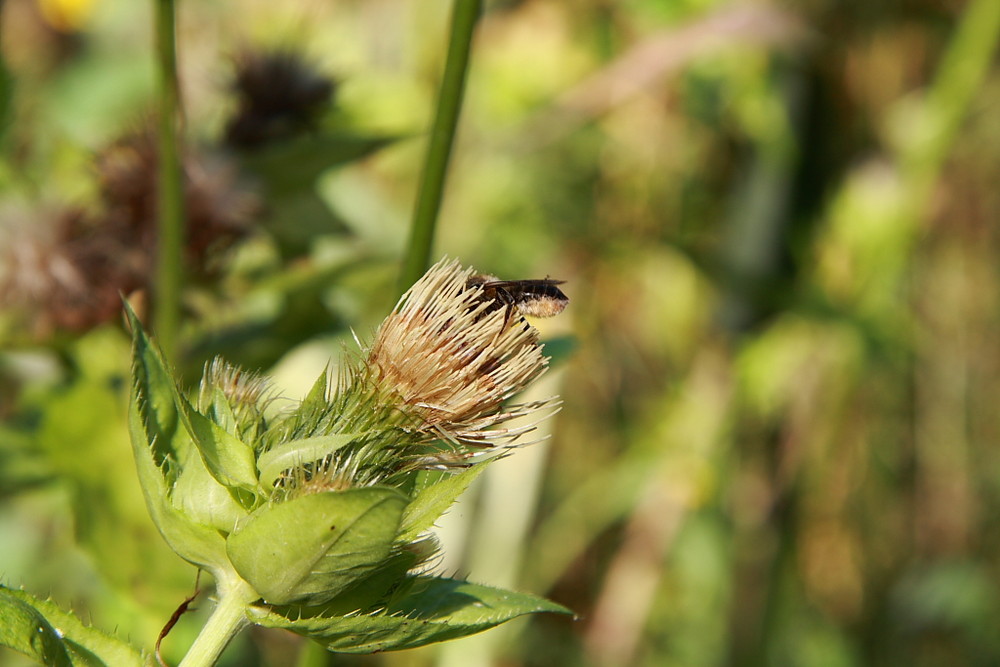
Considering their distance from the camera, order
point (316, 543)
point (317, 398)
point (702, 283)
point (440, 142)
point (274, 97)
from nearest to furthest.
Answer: point (316, 543)
point (317, 398)
point (440, 142)
point (274, 97)
point (702, 283)

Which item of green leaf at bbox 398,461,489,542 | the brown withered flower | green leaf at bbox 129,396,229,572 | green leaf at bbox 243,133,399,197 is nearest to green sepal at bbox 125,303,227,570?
green leaf at bbox 129,396,229,572

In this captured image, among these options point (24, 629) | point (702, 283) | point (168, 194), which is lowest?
point (24, 629)

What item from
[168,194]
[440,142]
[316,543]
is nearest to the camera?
[316,543]

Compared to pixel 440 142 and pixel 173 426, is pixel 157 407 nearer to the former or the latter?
pixel 173 426

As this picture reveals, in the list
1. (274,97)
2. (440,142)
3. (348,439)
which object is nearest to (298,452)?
(348,439)

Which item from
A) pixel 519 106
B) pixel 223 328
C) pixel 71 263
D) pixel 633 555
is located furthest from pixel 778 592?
pixel 71 263

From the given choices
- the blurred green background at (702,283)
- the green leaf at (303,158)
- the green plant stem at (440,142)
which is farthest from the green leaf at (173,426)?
the blurred green background at (702,283)

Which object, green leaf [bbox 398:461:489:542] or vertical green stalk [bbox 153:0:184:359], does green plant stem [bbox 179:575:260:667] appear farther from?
vertical green stalk [bbox 153:0:184:359]
